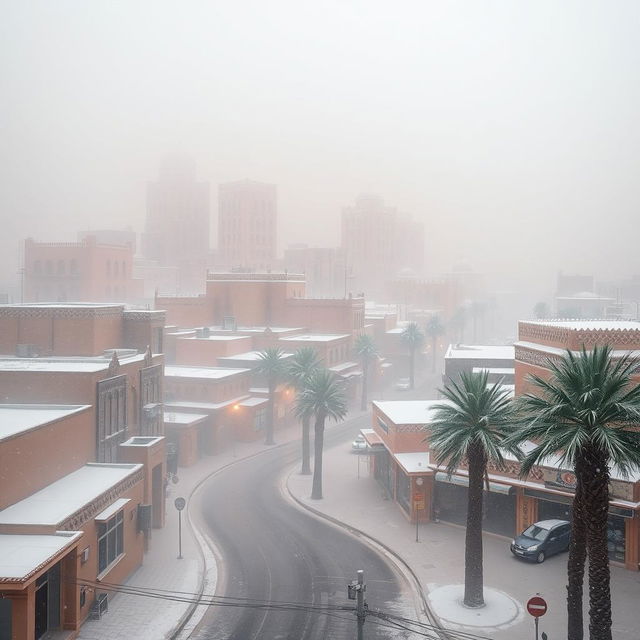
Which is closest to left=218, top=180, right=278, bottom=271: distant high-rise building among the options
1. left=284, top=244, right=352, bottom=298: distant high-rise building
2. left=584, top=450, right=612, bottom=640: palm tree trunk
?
left=284, top=244, right=352, bottom=298: distant high-rise building

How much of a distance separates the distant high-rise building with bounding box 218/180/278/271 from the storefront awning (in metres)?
137

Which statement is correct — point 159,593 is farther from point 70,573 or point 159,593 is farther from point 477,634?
point 477,634

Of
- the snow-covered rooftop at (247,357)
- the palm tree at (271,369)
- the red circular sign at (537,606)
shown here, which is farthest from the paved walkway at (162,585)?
the snow-covered rooftop at (247,357)

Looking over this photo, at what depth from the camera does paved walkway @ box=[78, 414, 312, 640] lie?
79.7 ft

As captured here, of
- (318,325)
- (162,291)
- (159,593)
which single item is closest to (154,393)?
(159,593)

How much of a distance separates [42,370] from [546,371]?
2555cm

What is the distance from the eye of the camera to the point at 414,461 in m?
38.7

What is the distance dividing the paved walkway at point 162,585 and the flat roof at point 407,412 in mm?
13869

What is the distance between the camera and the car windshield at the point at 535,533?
103 ft

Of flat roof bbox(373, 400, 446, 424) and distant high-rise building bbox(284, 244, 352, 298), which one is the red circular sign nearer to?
flat roof bbox(373, 400, 446, 424)

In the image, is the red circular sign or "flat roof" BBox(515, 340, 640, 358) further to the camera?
"flat roof" BBox(515, 340, 640, 358)

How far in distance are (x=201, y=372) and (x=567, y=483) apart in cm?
3696

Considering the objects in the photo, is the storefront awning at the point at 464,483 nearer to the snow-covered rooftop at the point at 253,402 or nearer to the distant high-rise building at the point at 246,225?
the snow-covered rooftop at the point at 253,402

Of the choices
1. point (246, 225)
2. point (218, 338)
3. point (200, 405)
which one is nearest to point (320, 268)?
point (246, 225)
